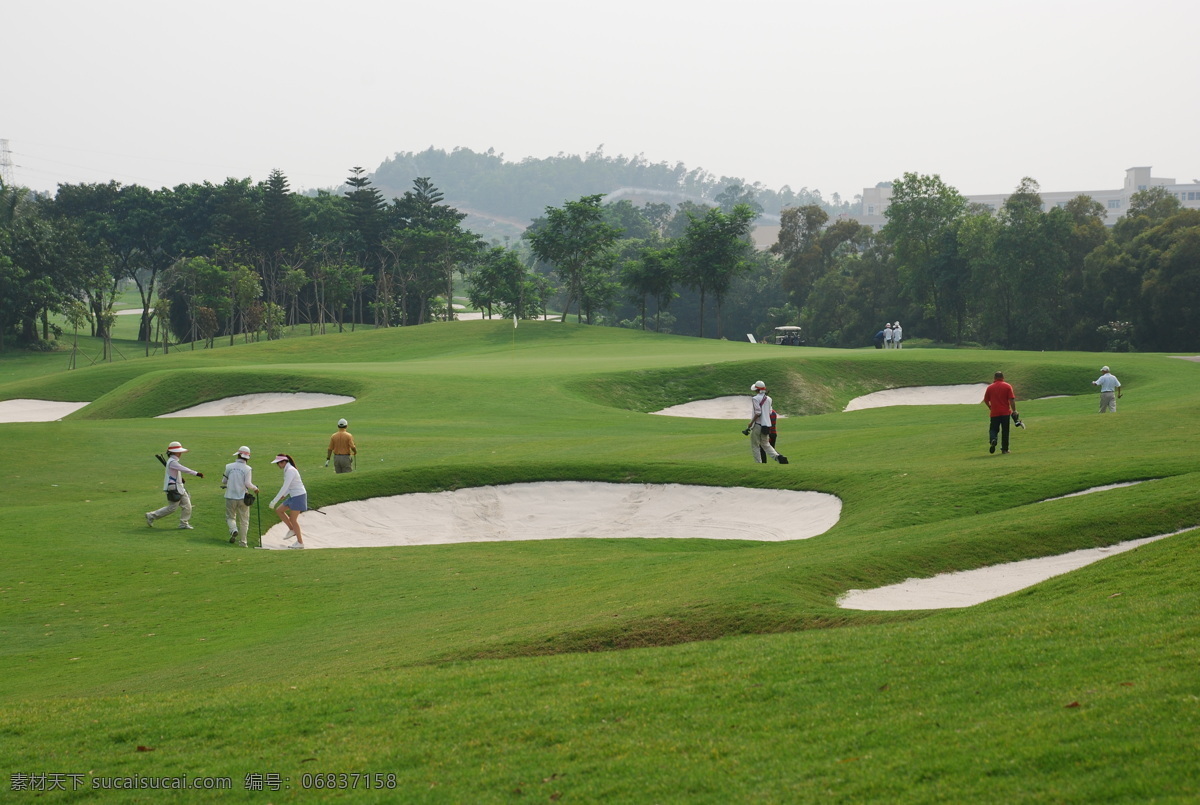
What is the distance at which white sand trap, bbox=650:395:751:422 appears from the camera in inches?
1939

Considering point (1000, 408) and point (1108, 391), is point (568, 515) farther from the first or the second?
point (1108, 391)

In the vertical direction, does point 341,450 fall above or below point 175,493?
above

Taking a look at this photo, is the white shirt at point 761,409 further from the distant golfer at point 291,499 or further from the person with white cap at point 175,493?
the person with white cap at point 175,493

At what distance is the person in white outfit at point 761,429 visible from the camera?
84.9 feet

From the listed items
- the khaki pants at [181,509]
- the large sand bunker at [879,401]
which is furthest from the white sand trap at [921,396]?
the khaki pants at [181,509]

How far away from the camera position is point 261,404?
47.3 meters

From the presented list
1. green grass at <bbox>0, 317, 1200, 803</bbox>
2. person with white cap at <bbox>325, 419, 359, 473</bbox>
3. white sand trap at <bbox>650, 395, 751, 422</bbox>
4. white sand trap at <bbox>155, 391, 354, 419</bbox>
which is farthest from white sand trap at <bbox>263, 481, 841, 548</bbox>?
white sand trap at <bbox>650, 395, 751, 422</bbox>

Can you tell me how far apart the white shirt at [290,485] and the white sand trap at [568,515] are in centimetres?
122

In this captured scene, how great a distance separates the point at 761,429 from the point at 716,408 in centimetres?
2369

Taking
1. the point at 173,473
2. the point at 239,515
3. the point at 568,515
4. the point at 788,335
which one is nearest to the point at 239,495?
the point at 239,515

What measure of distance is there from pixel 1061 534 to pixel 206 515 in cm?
1794

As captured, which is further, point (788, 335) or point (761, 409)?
point (788, 335)

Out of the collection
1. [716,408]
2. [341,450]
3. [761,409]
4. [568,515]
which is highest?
[761,409]

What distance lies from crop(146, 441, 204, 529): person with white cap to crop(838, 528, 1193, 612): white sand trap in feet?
48.7
